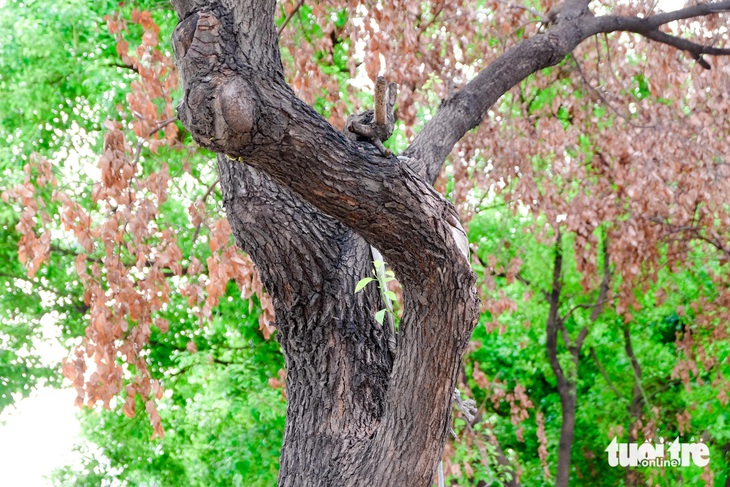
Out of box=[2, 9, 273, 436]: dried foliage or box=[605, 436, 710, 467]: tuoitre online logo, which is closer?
box=[2, 9, 273, 436]: dried foliage

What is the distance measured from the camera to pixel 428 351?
2279 mm

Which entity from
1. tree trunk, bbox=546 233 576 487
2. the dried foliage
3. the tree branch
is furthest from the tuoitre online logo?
the dried foliage

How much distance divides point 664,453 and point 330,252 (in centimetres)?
626

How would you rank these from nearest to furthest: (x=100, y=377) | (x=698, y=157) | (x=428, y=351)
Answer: (x=428, y=351) → (x=100, y=377) → (x=698, y=157)

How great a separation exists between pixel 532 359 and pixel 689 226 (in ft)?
11.3

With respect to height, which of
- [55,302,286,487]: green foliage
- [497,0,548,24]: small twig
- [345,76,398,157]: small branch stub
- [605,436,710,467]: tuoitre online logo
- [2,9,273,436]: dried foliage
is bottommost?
[345,76,398,157]: small branch stub

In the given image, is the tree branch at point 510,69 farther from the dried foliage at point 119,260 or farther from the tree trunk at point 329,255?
the dried foliage at point 119,260

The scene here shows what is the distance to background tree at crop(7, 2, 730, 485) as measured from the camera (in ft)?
6.91

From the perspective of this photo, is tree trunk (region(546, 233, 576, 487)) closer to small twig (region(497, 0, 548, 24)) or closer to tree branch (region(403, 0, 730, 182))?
small twig (region(497, 0, 548, 24))

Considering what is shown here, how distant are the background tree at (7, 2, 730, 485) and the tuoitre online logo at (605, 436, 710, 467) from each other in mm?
208

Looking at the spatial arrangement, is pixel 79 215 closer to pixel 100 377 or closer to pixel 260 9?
pixel 100 377

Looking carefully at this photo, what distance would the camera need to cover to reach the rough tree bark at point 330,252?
2.01m

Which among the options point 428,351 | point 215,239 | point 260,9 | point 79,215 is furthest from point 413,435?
point 79,215

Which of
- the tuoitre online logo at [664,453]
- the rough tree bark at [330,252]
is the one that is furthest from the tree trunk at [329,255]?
the tuoitre online logo at [664,453]
